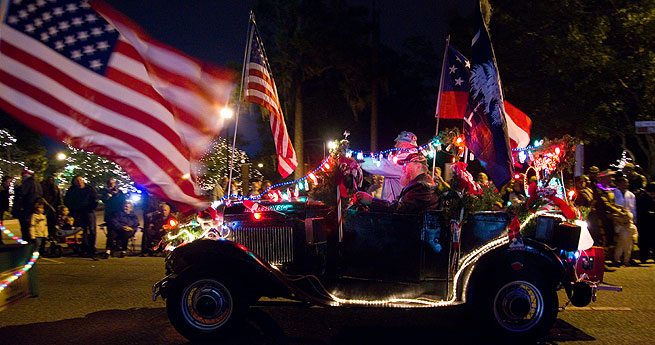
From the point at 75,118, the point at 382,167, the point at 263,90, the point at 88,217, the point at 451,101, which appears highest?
the point at 451,101

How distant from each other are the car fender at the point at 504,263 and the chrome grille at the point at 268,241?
1894 mm

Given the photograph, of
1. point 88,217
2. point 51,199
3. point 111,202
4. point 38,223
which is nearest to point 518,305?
point 111,202

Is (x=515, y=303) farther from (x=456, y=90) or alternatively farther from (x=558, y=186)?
(x=456, y=90)

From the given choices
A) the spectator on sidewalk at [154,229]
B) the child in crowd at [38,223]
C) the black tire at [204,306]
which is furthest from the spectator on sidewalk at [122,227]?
the black tire at [204,306]

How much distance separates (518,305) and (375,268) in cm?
149

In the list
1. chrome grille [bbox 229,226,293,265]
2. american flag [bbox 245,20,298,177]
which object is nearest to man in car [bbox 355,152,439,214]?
chrome grille [bbox 229,226,293,265]

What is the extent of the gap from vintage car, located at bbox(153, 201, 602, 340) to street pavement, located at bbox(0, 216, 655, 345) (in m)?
0.36

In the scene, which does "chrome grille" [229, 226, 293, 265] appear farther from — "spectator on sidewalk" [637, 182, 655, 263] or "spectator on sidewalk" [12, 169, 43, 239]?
"spectator on sidewalk" [637, 182, 655, 263]

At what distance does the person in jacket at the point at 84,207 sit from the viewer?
10930mm

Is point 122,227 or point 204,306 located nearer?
point 204,306

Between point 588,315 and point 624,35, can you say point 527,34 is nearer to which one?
point 624,35

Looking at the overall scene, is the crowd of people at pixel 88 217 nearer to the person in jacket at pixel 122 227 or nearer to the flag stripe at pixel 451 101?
the person in jacket at pixel 122 227

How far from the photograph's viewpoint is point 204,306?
204 inches

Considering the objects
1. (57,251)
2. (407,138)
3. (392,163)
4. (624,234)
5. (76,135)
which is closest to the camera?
(76,135)
